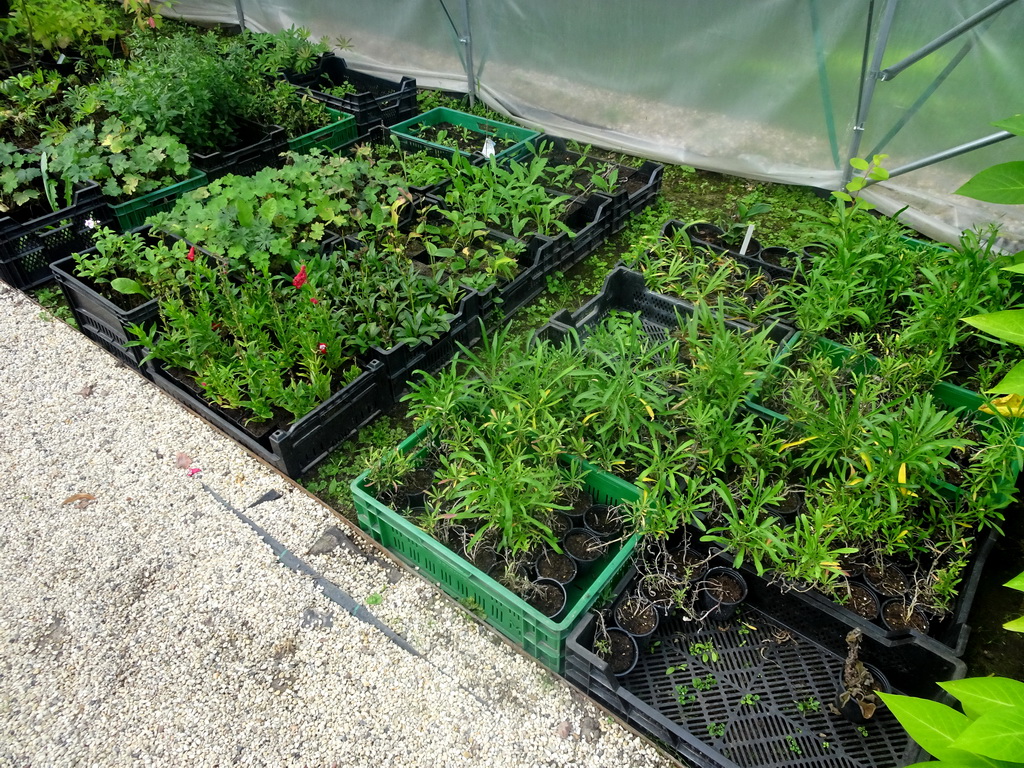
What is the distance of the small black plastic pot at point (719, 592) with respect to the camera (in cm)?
211

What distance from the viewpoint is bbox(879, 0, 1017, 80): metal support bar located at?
2.99 meters

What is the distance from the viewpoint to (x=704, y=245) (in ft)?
11.1

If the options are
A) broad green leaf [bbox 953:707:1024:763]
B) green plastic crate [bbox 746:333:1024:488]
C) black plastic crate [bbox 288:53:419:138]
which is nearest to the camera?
broad green leaf [bbox 953:707:1024:763]

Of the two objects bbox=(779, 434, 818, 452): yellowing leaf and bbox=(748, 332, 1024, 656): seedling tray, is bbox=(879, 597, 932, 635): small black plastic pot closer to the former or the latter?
bbox=(748, 332, 1024, 656): seedling tray

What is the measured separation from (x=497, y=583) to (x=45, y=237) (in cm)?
308

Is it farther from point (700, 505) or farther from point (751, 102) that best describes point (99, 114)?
point (700, 505)

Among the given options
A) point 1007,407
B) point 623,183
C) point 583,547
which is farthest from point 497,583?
point 623,183

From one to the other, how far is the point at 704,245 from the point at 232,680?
2.71 metres

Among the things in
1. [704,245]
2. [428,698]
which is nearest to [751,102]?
[704,245]

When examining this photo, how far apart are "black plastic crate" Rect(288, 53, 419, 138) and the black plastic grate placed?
12.3ft

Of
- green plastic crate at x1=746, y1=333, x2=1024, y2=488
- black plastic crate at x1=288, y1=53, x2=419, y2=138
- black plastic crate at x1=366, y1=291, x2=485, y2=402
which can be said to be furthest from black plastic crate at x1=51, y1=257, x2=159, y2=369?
green plastic crate at x1=746, y1=333, x2=1024, y2=488

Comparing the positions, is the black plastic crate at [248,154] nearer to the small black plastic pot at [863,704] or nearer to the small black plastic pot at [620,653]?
the small black plastic pot at [620,653]

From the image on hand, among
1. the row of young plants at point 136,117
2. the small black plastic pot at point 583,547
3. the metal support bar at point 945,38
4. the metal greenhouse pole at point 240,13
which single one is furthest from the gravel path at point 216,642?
the metal greenhouse pole at point 240,13

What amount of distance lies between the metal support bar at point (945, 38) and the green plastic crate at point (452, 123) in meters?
1.89
